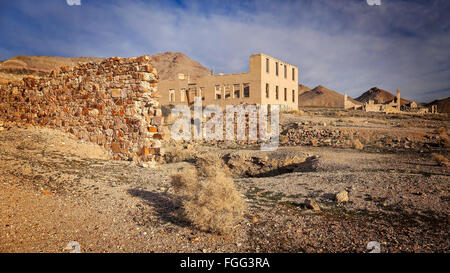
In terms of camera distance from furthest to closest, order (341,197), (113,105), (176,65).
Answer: (176,65) → (113,105) → (341,197)

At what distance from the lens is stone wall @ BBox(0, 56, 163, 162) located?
272 inches

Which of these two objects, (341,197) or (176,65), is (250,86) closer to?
(341,197)

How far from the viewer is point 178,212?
12.0 ft

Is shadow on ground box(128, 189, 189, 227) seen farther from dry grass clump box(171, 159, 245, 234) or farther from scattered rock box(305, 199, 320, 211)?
scattered rock box(305, 199, 320, 211)

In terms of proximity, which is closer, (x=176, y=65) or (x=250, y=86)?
(x=250, y=86)

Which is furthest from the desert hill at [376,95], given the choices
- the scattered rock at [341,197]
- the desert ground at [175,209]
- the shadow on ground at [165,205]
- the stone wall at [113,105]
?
the shadow on ground at [165,205]

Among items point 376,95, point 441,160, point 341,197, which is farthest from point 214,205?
point 376,95

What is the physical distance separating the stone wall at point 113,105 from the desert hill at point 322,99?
61101 mm

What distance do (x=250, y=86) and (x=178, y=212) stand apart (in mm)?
23169

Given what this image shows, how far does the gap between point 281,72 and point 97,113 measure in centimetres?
2339

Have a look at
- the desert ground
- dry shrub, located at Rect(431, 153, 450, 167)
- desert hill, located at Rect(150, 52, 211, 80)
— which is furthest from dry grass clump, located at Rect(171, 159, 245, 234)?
desert hill, located at Rect(150, 52, 211, 80)

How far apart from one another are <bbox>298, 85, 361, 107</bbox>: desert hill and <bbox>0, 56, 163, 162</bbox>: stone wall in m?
61.1

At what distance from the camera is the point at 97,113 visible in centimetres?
734
